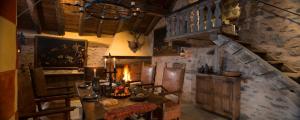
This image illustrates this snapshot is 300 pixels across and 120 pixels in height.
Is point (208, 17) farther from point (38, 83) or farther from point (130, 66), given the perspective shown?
point (130, 66)

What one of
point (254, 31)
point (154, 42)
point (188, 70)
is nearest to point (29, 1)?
point (154, 42)

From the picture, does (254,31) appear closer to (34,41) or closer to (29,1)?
(29,1)

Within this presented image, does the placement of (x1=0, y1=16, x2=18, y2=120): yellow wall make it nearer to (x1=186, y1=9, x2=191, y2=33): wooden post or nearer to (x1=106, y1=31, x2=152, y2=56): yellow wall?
(x1=186, y1=9, x2=191, y2=33): wooden post

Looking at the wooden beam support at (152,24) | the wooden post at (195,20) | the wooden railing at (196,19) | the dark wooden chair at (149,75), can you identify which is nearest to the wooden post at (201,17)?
the wooden railing at (196,19)

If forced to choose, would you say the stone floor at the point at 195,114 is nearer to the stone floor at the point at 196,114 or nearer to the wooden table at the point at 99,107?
the stone floor at the point at 196,114

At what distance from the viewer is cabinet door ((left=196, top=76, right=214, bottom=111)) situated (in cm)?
415

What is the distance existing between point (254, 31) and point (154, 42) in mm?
3625

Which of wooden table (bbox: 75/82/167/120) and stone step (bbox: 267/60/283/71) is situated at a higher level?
stone step (bbox: 267/60/283/71)

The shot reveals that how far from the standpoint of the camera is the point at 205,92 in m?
4.29

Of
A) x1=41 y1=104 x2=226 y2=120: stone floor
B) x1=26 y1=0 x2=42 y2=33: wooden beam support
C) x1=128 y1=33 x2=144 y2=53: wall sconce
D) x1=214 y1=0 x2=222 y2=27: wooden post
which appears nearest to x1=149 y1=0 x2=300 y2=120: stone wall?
x1=214 y1=0 x2=222 y2=27: wooden post

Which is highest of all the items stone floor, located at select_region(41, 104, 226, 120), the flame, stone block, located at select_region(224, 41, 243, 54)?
stone block, located at select_region(224, 41, 243, 54)

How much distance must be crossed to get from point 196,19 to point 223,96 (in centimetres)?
182

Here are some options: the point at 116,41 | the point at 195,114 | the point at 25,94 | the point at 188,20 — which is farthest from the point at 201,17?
the point at 116,41

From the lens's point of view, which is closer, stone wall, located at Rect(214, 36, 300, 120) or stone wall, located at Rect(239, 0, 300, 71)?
stone wall, located at Rect(214, 36, 300, 120)
